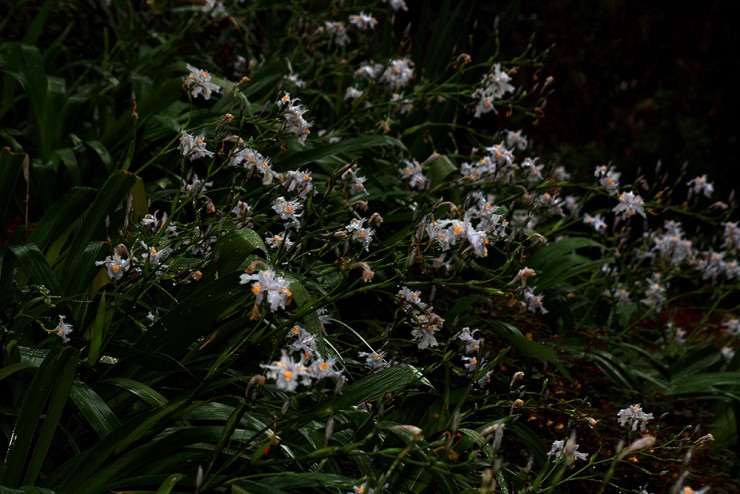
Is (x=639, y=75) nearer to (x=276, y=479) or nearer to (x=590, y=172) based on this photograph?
(x=590, y=172)

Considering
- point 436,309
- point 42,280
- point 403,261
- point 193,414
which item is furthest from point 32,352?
point 436,309

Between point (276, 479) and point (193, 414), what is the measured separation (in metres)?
0.29

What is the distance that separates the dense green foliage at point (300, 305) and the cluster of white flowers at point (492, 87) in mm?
10

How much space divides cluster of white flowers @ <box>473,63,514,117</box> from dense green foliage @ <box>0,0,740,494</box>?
10 millimetres

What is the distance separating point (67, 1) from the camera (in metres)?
4.38

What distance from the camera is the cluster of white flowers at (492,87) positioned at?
9.95 feet

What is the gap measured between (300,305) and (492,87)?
4.43ft

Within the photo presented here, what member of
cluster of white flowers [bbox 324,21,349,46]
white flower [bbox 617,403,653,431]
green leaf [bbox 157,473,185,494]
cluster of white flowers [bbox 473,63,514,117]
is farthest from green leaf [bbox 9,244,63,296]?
cluster of white flowers [bbox 324,21,349,46]

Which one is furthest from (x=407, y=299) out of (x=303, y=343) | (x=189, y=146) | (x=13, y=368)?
(x=13, y=368)

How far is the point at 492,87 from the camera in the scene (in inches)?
121

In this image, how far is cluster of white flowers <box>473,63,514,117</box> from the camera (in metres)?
3.03

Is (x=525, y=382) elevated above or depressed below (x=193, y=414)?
below

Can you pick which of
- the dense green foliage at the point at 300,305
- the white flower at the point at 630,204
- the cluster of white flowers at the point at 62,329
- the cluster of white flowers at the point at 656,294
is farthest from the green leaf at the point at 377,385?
the cluster of white flowers at the point at 656,294

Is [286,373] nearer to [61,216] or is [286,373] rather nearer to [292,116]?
[292,116]
